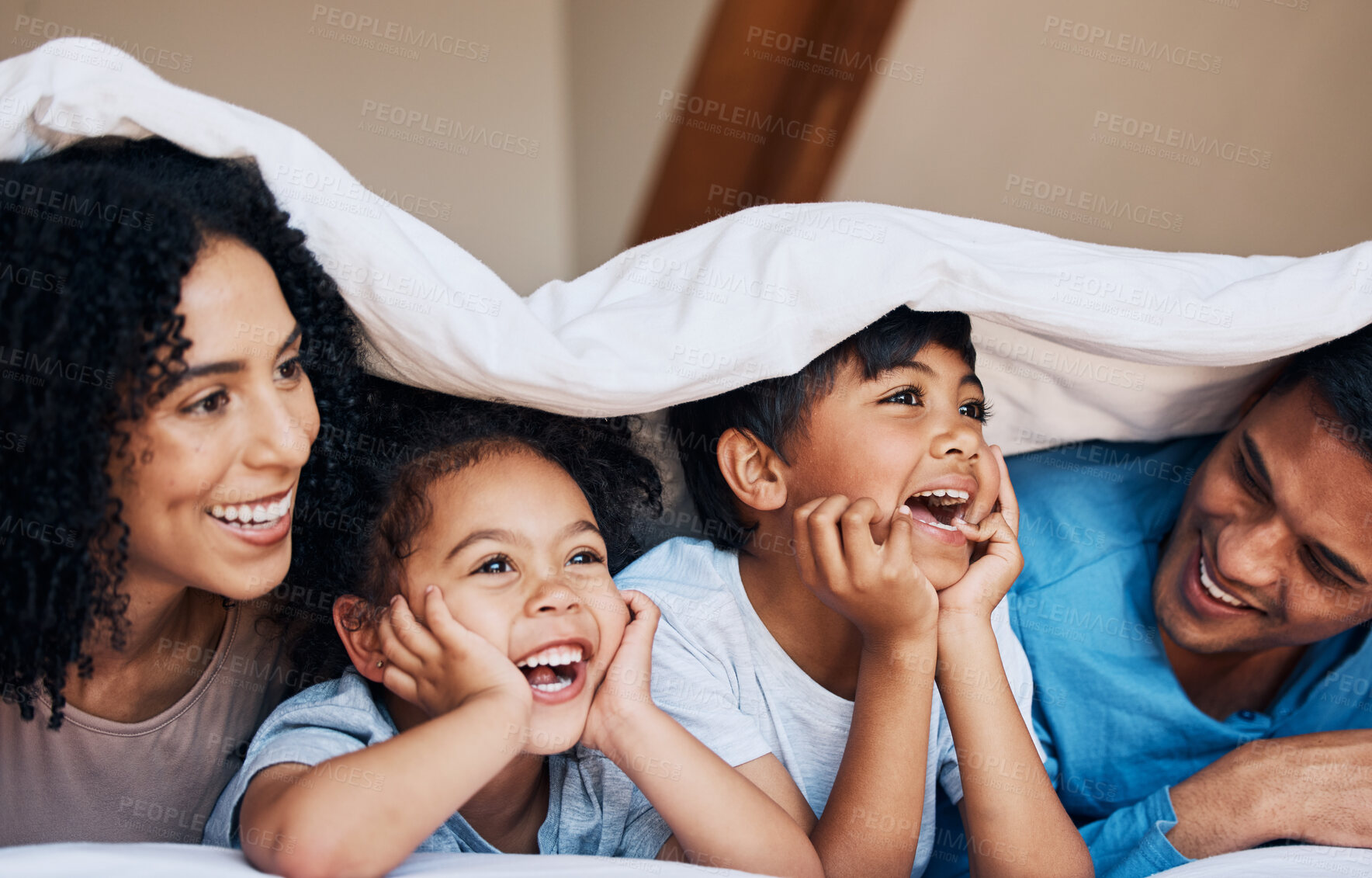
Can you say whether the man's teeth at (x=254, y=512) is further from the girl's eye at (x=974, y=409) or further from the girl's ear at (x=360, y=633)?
the girl's eye at (x=974, y=409)

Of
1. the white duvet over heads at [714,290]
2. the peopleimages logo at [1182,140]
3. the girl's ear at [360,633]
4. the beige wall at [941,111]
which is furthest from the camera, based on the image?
the peopleimages logo at [1182,140]

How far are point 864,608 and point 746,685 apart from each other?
20cm

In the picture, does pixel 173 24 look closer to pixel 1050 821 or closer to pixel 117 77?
pixel 117 77

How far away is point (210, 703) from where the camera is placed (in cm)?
107

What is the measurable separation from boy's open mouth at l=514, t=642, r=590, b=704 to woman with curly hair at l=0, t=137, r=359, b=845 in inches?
10.0

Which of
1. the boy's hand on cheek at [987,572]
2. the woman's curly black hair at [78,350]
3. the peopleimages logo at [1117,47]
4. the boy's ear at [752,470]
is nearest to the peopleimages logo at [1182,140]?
the peopleimages logo at [1117,47]

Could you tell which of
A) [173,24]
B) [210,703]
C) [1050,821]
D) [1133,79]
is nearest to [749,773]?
[1050,821]

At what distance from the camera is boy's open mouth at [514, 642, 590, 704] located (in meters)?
0.98

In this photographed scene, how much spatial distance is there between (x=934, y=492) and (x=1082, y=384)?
0.34m

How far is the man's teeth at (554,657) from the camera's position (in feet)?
3.23

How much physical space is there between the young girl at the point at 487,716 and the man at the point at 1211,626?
14.1 inches

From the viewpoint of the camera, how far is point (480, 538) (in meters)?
1.01

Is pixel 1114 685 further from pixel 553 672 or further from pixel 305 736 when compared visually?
pixel 305 736

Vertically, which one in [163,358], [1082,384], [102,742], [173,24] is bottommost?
[102,742]
